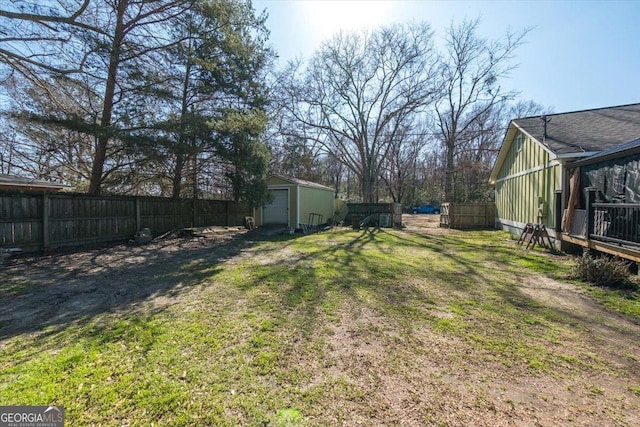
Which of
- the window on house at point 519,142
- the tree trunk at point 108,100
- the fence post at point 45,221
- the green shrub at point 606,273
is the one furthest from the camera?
the window on house at point 519,142

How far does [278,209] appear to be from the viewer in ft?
47.2

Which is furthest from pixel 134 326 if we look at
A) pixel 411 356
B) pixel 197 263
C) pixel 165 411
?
pixel 197 263

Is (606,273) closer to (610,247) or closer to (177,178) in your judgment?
(610,247)

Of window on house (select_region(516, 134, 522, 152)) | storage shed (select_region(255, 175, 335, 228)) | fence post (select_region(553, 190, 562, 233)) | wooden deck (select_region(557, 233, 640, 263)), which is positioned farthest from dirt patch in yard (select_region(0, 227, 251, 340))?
window on house (select_region(516, 134, 522, 152))

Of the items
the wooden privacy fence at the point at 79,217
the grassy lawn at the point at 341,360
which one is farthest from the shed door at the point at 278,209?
the grassy lawn at the point at 341,360

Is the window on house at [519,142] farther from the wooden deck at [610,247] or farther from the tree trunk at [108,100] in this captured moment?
the tree trunk at [108,100]

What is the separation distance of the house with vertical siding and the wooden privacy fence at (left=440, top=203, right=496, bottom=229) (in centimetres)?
241

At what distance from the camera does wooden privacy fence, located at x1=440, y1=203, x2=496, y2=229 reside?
50.6ft

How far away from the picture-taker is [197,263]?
6754 millimetres

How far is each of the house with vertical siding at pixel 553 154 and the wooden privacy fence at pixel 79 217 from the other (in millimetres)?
13334

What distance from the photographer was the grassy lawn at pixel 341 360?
195cm

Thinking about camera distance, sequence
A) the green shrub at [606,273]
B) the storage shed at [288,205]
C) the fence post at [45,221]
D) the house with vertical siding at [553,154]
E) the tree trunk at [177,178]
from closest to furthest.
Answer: the green shrub at [606,273]
the fence post at [45,221]
the house with vertical siding at [553,154]
the tree trunk at [177,178]
the storage shed at [288,205]

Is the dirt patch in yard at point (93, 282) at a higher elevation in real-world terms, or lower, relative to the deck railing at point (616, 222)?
lower

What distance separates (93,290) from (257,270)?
2.76 m
